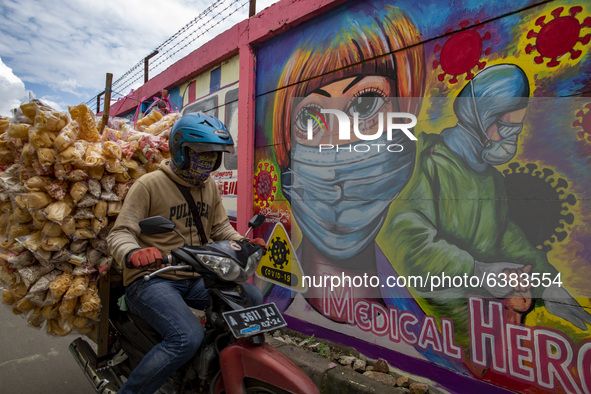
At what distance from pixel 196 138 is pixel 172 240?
25.9 inches

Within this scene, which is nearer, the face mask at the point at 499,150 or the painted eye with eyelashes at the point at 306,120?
the face mask at the point at 499,150

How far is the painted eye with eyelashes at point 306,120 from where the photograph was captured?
12.6 ft

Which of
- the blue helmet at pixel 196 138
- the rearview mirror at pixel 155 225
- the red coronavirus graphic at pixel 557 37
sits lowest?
the rearview mirror at pixel 155 225

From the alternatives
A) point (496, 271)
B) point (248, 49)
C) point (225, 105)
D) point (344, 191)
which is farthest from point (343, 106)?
point (225, 105)

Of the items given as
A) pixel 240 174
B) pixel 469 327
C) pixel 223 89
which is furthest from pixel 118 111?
pixel 469 327

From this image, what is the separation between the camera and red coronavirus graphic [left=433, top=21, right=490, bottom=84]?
2699 millimetres

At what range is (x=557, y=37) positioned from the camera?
2350 mm

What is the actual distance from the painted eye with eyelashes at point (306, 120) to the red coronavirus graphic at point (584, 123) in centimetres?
216

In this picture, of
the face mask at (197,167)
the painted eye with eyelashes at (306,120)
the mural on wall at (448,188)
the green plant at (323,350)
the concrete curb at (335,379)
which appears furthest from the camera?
the painted eye with eyelashes at (306,120)

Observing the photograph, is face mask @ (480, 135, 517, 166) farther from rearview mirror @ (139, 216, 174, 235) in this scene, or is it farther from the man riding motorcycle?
rearview mirror @ (139, 216, 174, 235)

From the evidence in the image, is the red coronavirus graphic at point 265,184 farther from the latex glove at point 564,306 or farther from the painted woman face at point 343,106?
the latex glove at point 564,306

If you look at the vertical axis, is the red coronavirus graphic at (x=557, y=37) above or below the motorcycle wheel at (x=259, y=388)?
above

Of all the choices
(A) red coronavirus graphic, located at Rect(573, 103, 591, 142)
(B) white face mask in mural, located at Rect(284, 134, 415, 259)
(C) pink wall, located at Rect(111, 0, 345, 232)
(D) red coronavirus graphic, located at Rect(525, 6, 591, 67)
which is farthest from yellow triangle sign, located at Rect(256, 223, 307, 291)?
(D) red coronavirus graphic, located at Rect(525, 6, 591, 67)

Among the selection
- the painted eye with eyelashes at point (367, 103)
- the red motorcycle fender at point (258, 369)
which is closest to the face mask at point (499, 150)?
the painted eye with eyelashes at point (367, 103)
